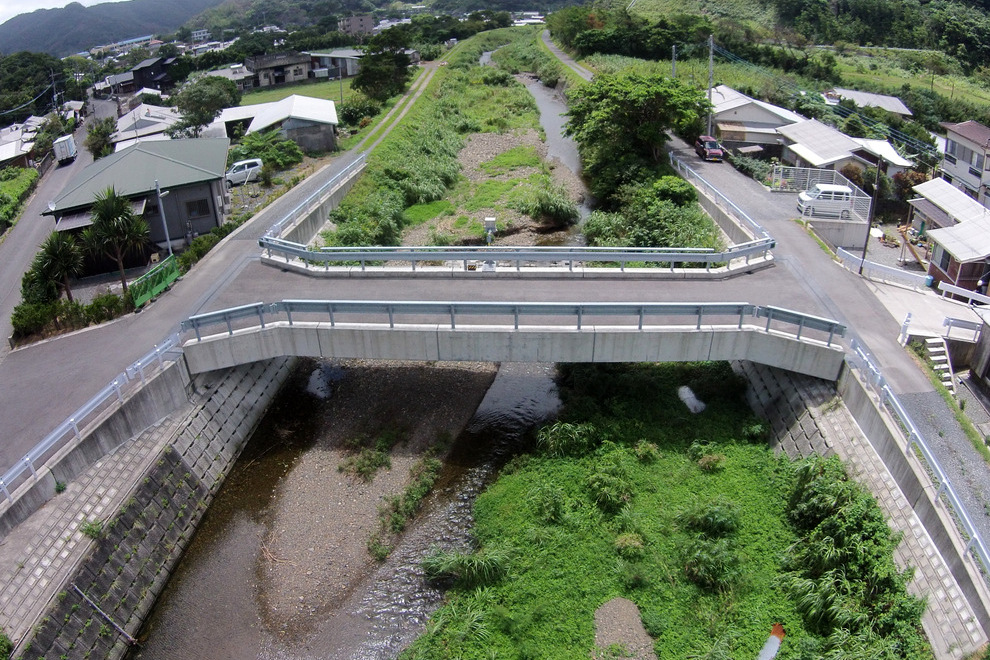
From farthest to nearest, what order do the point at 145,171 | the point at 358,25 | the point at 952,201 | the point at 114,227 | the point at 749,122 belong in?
the point at 358,25 → the point at 749,122 → the point at 145,171 → the point at 952,201 → the point at 114,227

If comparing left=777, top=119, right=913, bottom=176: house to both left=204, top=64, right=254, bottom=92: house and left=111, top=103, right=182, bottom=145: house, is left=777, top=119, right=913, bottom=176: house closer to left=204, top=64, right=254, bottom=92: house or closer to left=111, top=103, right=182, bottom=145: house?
left=111, top=103, right=182, bottom=145: house

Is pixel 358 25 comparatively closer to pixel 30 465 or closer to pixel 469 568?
pixel 30 465

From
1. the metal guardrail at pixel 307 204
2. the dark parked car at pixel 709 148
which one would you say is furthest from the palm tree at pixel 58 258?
the dark parked car at pixel 709 148

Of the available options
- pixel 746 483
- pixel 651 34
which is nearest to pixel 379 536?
pixel 746 483

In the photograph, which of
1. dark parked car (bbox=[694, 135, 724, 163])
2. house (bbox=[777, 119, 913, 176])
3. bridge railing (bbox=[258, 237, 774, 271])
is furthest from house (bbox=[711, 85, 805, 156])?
bridge railing (bbox=[258, 237, 774, 271])

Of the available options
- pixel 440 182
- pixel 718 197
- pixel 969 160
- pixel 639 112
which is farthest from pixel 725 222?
pixel 969 160
